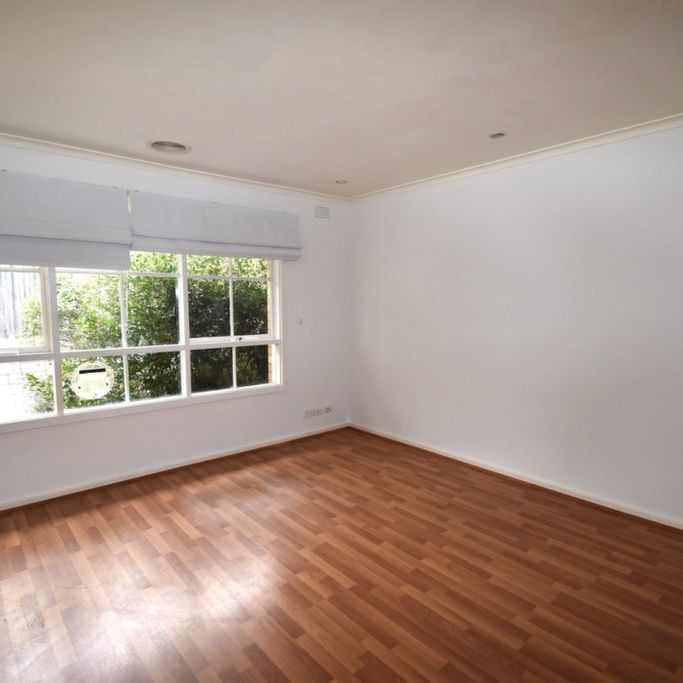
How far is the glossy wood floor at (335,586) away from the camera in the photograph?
Result: 1.87 m

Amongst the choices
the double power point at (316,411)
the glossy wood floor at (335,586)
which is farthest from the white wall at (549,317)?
the double power point at (316,411)

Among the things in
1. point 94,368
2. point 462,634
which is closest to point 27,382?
point 94,368

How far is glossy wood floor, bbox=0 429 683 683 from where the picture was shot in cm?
187

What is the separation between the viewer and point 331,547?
107 inches

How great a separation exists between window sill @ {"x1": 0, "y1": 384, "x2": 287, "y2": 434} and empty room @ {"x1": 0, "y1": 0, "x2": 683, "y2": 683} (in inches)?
0.9

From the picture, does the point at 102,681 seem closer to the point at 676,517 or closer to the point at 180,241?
the point at 180,241

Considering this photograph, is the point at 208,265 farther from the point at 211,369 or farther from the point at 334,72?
the point at 334,72

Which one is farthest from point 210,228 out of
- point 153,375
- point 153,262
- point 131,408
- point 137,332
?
point 131,408

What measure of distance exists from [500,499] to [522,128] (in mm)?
2606

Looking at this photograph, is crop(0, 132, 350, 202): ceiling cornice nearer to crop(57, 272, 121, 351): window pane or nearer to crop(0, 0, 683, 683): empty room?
crop(0, 0, 683, 683): empty room

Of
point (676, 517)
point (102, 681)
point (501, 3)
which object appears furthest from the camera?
point (676, 517)

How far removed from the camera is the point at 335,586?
7.75 ft

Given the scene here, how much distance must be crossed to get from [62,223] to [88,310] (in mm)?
687

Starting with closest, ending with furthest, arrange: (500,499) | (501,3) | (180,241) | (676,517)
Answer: (501,3) < (676,517) < (500,499) < (180,241)
